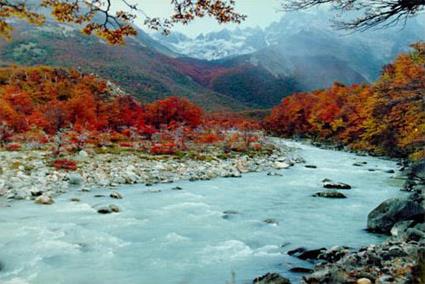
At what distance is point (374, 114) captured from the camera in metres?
33.7

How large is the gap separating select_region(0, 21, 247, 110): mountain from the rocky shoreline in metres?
125

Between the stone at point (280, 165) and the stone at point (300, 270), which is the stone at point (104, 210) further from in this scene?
the stone at point (280, 165)

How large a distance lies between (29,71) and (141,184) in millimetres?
49140

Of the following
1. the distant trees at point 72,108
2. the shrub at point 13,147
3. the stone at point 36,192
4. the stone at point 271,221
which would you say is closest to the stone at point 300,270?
the stone at point 271,221

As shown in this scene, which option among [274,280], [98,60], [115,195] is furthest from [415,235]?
[98,60]

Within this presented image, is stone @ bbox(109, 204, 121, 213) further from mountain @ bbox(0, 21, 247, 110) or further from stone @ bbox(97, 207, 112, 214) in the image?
mountain @ bbox(0, 21, 247, 110)

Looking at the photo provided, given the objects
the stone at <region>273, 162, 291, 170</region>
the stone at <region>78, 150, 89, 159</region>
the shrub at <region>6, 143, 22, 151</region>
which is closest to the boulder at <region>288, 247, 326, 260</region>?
the stone at <region>273, 162, 291, 170</region>

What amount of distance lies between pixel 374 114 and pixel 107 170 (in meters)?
22.4

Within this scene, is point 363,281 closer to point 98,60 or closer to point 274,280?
point 274,280

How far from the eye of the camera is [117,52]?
176 metres

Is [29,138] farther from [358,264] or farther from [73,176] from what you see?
[358,264]

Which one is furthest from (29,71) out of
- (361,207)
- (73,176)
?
(361,207)

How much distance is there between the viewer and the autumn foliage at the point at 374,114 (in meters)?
18.8

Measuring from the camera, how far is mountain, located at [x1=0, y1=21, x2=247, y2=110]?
465 feet
